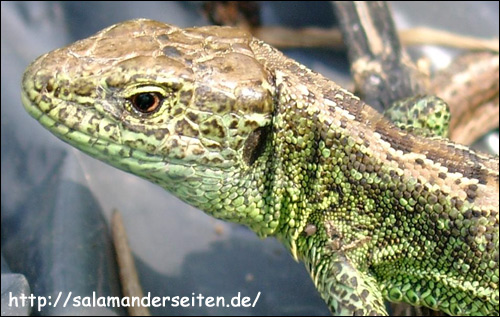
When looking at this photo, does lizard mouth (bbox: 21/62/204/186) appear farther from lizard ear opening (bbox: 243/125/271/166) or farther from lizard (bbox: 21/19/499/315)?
lizard ear opening (bbox: 243/125/271/166)

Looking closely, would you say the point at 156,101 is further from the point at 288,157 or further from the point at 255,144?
the point at 288,157

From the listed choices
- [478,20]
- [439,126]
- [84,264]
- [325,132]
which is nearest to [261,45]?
[325,132]

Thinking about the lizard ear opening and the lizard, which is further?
the lizard ear opening

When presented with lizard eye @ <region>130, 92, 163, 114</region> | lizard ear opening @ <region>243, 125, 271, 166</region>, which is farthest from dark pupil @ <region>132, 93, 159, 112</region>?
lizard ear opening @ <region>243, 125, 271, 166</region>

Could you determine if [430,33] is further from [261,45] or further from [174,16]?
[261,45]

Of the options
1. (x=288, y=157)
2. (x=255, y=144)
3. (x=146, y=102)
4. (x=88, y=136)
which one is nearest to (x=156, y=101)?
(x=146, y=102)

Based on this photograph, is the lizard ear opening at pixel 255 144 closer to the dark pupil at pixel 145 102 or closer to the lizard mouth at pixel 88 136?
the lizard mouth at pixel 88 136
